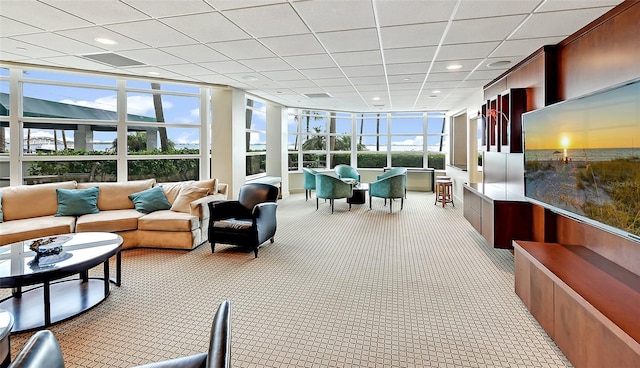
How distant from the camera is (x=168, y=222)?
14.6 ft

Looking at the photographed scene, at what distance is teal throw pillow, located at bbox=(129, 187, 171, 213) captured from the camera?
484 centimetres

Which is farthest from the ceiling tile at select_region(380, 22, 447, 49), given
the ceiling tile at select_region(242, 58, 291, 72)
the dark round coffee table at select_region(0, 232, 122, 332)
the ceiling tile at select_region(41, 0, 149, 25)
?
the dark round coffee table at select_region(0, 232, 122, 332)

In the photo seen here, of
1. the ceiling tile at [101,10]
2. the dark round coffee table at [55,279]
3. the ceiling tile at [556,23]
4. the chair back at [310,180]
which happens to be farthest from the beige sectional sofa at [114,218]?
the ceiling tile at [556,23]

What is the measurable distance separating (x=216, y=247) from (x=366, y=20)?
3521 mm

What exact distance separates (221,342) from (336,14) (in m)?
2.88

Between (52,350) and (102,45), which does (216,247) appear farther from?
(52,350)

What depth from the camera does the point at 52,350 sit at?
1210 mm

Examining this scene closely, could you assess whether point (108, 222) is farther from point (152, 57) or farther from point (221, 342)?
point (221, 342)

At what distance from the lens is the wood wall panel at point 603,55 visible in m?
2.53

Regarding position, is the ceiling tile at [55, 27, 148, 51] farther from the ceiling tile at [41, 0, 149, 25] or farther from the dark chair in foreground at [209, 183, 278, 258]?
the dark chair in foreground at [209, 183, 278, 258]

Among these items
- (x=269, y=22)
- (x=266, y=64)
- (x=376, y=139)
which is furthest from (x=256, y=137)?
(x=269, y=22)

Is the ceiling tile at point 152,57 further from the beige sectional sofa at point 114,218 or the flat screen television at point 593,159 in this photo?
the flat screen television at point 593,159

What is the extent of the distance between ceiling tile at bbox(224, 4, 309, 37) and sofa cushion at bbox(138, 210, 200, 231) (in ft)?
8.33

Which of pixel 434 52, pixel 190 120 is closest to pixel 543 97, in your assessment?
pixel 434 52
